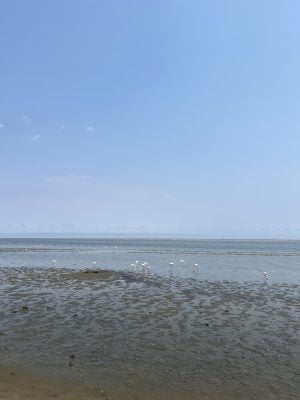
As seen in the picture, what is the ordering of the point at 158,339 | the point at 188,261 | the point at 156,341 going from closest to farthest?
the point at 156,341, the point at 158,339, the point at 188,261

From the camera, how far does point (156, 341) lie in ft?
49.6

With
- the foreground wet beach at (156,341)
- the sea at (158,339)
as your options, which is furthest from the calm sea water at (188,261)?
the foreground wet beach at (156,341)

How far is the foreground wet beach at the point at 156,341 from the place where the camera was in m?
10.8

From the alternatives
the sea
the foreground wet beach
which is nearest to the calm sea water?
the sea

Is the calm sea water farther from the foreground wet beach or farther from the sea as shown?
the foreground wet beach

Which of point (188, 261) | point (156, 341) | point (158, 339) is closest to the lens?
point (156, 341)

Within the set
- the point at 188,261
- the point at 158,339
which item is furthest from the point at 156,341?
the point at 188,261

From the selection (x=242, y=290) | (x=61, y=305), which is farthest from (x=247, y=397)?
(x=242, y=290)

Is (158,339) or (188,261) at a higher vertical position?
(188,261)

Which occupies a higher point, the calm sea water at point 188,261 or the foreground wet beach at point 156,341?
the calm sea water at point 188,261

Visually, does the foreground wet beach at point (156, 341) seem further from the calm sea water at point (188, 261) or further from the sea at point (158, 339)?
the calm sea water at point (188, 261)

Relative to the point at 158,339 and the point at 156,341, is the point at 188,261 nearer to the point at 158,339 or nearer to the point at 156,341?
the point at 158,339

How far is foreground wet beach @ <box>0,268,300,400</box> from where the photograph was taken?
10836 mm

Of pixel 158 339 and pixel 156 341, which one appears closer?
pixel 156 341
